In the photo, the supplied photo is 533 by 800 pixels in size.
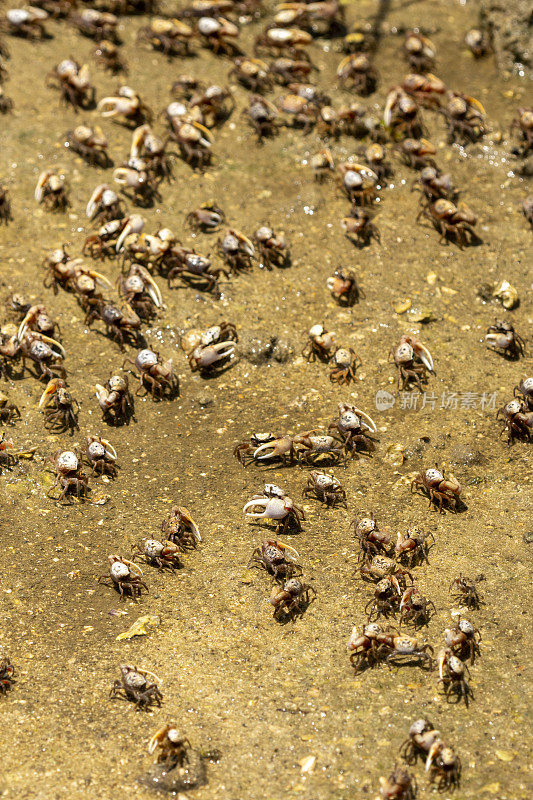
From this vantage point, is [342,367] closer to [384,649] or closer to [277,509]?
[277,509]

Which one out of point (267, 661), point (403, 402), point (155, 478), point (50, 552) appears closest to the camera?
point (267, 661)

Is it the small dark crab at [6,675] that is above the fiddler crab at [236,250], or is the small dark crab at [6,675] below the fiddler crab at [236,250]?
below

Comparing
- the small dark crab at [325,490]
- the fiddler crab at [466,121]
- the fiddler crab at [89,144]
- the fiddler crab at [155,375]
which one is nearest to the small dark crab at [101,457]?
the fiddler crab at [155,375]

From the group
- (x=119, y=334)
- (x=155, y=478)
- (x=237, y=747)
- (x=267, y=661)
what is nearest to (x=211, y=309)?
(x=119, y=334)

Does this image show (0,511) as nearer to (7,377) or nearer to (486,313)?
(7,377)

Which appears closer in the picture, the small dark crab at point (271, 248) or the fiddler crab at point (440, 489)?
the fiddler crab at point (440, 489)

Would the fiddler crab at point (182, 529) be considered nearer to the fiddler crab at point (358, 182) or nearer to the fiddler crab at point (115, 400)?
the fiddler crab at point (115, 400)
